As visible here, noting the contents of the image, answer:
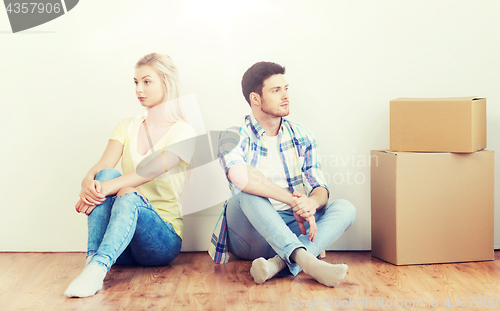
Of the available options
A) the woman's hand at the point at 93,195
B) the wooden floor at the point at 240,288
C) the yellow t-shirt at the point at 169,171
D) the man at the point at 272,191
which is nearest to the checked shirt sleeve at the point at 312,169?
the man at the point at 272,191

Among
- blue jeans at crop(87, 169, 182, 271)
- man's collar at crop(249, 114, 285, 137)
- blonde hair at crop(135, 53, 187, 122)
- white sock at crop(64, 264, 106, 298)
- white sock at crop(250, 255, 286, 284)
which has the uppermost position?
blonde hair at crop(135, 53, 187, 122)

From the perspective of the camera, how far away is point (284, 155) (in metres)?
1.81

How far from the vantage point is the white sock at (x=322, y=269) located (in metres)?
1.43

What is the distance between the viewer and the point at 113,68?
202 cm

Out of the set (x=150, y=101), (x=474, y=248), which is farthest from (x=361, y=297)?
(x=150, y=101)

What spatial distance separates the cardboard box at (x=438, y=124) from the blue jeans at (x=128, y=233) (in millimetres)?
991

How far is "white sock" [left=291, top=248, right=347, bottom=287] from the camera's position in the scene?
4.70 feet

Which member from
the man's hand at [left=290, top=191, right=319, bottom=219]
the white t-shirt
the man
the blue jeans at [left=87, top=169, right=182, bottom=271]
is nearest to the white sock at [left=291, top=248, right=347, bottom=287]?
→ the man

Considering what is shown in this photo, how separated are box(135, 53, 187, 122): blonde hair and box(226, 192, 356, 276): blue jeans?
0.42m

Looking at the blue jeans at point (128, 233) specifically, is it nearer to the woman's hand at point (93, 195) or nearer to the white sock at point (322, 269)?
the woman's hand at point (93, 195)

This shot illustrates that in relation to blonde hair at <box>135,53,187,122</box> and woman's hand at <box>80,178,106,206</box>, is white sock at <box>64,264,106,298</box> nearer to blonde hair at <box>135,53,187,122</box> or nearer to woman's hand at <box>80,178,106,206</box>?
woman's hand at <box>80,178,106,206</box>

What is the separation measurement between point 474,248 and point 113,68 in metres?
1.73

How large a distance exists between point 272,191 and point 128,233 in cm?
53

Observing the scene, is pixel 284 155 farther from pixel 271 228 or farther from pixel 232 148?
pixel 271 228
